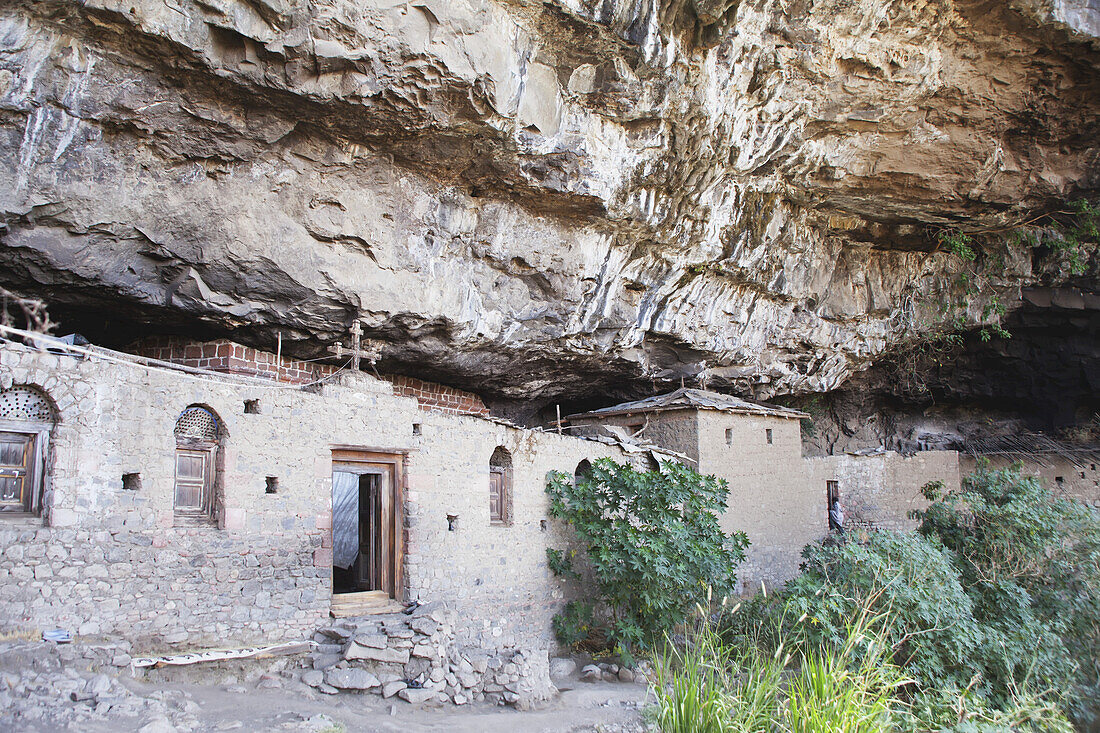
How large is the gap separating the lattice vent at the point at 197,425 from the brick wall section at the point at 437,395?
17.6 feet

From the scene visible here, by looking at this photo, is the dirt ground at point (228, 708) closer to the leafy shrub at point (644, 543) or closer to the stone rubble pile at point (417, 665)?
the stone rubble pile at point (417, 665)

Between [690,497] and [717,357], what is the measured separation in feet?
19.3

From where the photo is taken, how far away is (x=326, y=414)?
337 inches

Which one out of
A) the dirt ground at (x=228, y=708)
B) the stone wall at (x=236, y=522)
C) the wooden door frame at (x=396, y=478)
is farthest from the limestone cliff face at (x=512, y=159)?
the dirt ground at (x=228, y=708)

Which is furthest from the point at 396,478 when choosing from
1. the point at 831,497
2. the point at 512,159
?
the point at 831,497

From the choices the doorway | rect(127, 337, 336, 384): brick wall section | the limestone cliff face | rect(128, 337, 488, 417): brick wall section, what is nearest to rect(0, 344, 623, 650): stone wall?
the doorway

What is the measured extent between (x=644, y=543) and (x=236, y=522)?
17.3 ft

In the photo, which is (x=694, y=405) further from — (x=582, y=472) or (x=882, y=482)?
(x=882, y=482)

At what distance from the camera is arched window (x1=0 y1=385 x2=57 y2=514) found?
21.2ft

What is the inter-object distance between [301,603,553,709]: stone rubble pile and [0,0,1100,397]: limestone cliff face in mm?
4468

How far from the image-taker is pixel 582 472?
40.8ft

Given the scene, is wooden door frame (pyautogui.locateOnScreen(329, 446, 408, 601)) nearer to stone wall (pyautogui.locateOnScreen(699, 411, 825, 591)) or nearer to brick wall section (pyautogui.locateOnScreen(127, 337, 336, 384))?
brick wall section (pyautogui.locateOnScreen(127, 337, 336, 384))

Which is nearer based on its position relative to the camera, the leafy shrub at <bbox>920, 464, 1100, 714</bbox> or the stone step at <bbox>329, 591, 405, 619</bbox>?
the stone step at <bbox>329, 591, 405, 619</bbox>

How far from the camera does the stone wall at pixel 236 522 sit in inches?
254
